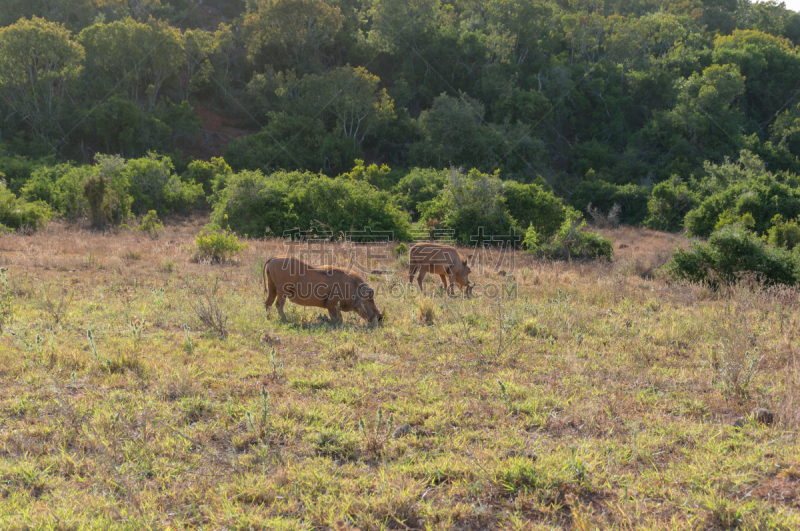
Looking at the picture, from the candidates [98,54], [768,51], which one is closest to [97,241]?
[98,54]

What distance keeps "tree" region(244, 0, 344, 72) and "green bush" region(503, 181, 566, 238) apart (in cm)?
2591

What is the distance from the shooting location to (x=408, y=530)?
3.33 meters

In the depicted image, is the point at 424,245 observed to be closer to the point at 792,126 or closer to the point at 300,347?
the point at 300,347

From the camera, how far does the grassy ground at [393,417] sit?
3486mm

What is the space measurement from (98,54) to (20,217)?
2256 cm

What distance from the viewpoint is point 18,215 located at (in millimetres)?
16562

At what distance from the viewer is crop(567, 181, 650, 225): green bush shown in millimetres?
33500

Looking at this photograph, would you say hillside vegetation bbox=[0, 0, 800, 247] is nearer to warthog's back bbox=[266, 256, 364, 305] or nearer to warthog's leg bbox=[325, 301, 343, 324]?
warthog's back bbox=[266, 256, 364, 305]

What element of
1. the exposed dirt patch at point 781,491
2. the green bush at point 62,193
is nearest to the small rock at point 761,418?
→ the exposed dirt patch at point 781,491

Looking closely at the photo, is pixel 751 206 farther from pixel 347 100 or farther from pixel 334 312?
pixel 347 100

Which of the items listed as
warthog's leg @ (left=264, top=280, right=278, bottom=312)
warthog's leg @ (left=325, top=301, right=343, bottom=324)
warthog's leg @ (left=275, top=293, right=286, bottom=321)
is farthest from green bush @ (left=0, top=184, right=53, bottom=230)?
warthog's leg @ (left=325, top=301, right=343, bottom=324)

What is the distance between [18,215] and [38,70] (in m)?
20.9

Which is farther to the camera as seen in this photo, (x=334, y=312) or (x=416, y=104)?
(x=416, y=104)

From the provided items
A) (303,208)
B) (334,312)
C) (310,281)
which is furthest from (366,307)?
(303,208)
